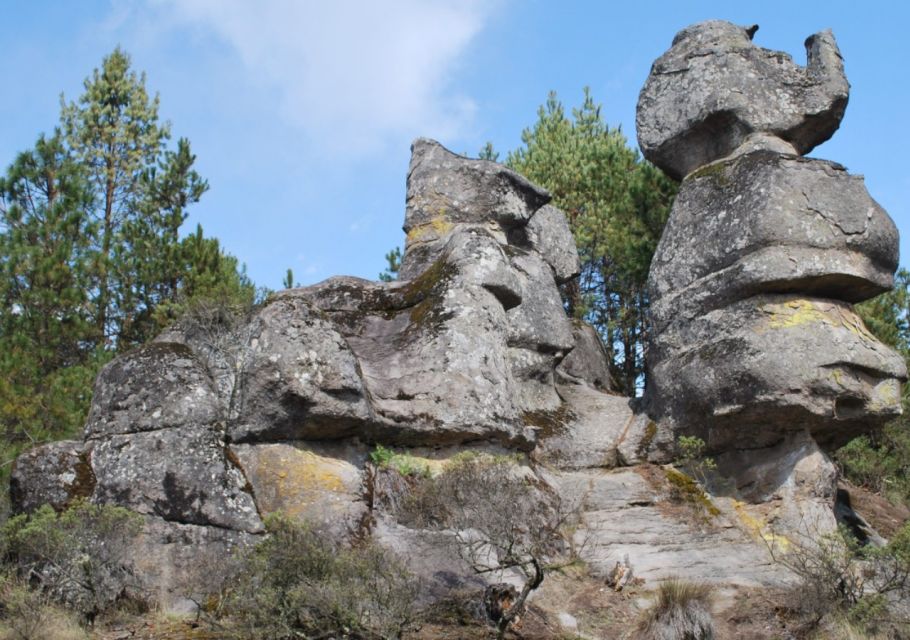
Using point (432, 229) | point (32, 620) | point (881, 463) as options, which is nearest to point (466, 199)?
point (432, 229)

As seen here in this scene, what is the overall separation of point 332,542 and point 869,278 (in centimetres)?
765

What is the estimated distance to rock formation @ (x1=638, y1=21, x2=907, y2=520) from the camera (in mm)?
13766

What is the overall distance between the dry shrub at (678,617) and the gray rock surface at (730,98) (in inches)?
305

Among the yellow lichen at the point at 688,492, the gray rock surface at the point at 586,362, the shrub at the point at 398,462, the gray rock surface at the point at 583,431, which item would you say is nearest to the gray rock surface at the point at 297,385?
the shrub at the point at 398,462

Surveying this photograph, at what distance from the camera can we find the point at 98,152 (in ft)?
80.1

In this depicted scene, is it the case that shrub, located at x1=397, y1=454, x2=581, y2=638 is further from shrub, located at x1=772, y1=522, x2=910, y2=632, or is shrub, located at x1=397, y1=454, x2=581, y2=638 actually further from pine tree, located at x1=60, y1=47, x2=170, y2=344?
pine tree, located at x1=60, y1=47, x2=170, y2=344

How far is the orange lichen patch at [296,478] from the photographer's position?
11.7 m

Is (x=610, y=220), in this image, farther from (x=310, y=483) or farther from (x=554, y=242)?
(x=310, y=483)

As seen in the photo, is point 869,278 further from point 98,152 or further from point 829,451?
point 98,152

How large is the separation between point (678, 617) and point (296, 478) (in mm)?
4055

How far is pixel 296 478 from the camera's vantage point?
11852 millimetres

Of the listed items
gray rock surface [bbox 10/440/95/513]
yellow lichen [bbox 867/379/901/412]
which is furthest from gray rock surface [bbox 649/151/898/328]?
gray rock surface [bbox 10/440/95/513]

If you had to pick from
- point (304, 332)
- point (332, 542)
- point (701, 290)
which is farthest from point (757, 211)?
point (332, 542)

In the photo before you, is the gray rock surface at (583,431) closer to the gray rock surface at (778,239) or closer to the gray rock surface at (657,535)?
the gray rock surface at (657,535)
